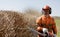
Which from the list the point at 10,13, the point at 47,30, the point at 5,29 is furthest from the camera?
the point at 10,13

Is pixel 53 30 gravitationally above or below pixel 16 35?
above

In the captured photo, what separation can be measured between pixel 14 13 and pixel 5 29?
5.88 ft

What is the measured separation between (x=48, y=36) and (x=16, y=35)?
203 inches

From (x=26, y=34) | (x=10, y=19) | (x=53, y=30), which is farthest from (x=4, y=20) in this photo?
(x=53, y=30)

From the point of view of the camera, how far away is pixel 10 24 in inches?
549

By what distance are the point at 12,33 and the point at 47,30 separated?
4.90m

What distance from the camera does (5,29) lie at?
13.6 m

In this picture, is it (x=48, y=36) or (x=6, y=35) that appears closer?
(x=48, y=36)

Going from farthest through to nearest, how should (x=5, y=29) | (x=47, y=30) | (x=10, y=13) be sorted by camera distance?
(x=10, y=13), (x=5, y=29), (x=47, y=30)

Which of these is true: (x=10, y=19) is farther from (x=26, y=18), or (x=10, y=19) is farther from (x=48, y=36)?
(x=48, y=36)

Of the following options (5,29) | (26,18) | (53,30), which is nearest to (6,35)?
(5,29)

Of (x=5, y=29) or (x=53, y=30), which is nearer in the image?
(x=53, y=30)

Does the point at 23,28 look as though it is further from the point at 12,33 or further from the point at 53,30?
the point at 53,30

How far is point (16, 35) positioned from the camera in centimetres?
1398
